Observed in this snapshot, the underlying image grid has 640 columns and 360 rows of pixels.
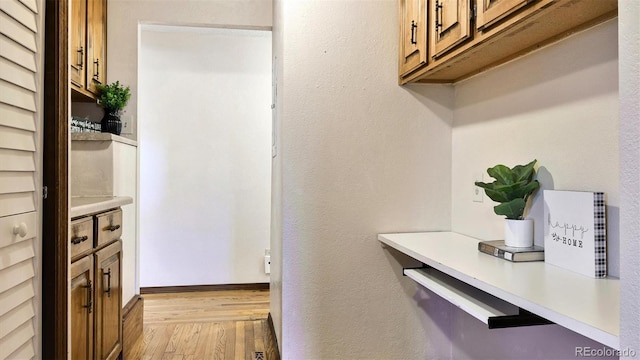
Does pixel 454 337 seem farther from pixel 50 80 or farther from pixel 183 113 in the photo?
pixel 183 113

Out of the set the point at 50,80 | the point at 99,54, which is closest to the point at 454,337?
the point at 50,80

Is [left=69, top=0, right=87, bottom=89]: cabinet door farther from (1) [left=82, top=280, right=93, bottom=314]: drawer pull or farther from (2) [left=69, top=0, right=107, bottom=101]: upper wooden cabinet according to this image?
(1) [left=82, top=280, right=93, bottom=314]: drawer pull

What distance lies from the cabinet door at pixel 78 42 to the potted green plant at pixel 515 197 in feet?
6.92

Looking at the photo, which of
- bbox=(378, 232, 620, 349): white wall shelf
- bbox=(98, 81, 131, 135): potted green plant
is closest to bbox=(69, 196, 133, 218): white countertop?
bbox=(98, 81, 131, 135): potted green plant

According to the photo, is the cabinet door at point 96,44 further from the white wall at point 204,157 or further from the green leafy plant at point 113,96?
the white wall at point 204,157

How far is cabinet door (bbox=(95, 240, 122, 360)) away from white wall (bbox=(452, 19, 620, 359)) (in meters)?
1.76

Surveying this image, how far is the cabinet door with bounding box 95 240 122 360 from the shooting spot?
183 centimetres

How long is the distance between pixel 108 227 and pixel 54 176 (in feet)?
2.83

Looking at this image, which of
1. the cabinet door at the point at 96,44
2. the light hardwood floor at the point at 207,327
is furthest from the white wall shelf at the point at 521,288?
the cabinet door at the point at 96,44

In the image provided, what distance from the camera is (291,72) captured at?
1987 mm

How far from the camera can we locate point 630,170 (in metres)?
0.69

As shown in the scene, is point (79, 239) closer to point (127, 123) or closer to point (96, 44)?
point (127, 123)

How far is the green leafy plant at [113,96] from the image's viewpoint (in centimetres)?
242
